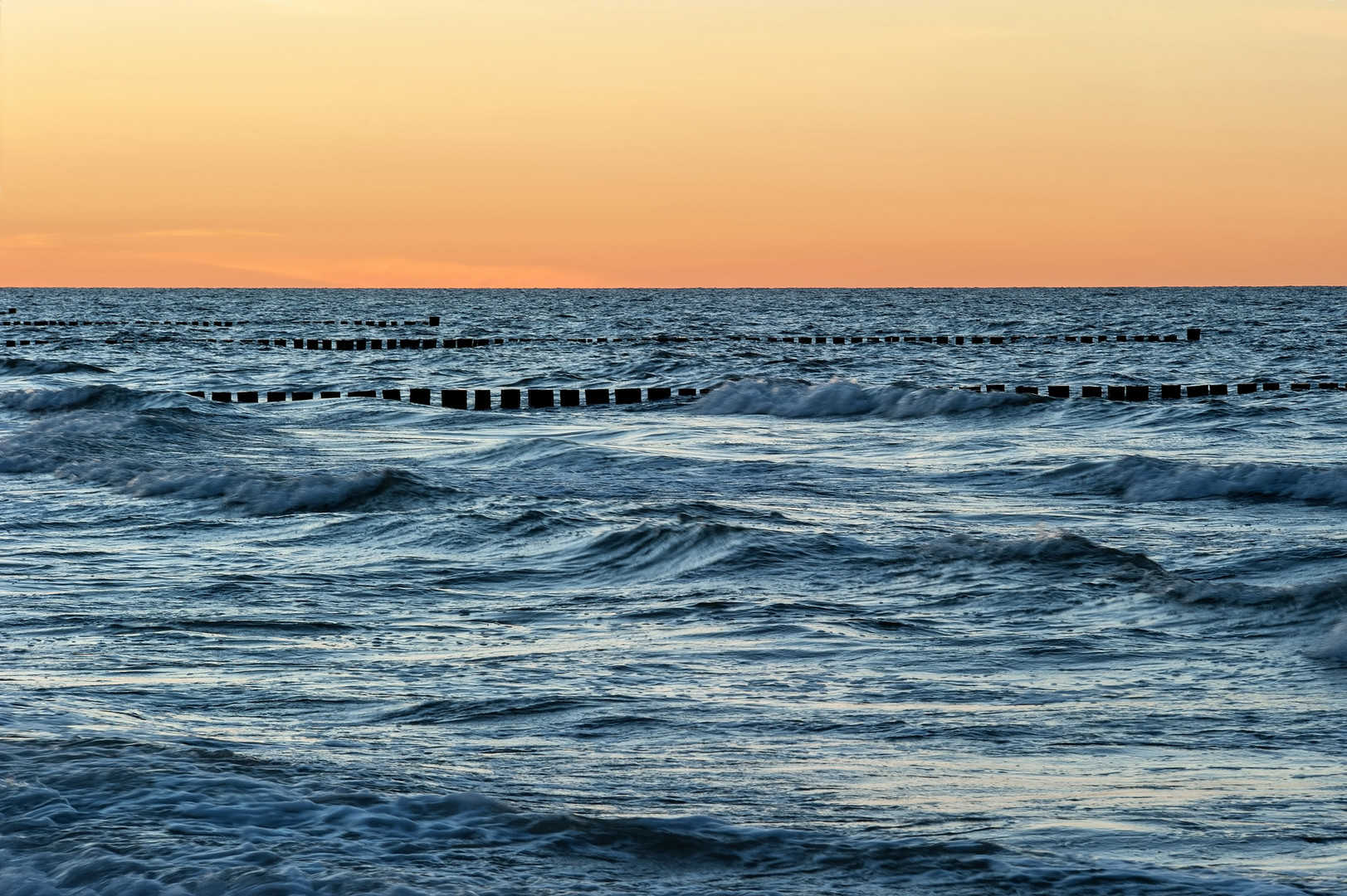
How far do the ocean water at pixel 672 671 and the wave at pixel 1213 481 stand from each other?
64 mm

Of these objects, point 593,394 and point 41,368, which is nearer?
point 593,394

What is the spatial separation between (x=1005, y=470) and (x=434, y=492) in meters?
5.86

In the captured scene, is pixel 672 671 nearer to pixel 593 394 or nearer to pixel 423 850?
pixel 423 850

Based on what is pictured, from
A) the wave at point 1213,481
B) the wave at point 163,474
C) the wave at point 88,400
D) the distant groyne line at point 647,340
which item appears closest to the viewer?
the wave at point 163,474

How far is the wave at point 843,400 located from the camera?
79.6 feet

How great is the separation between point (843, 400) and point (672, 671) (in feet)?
63.1

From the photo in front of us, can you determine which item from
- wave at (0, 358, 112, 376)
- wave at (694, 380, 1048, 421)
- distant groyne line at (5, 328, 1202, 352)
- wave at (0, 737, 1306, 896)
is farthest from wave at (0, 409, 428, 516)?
distant groyne line at (5, 328, 1202, 352)

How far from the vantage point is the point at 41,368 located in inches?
1388

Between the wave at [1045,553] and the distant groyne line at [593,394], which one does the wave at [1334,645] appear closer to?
the wave at [1045,553]

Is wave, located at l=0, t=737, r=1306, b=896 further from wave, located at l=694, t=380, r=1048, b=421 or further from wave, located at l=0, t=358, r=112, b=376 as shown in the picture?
wave, located at l=0, t=358, r=112, b=376

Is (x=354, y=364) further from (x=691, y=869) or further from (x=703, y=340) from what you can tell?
(x=691, y=869)

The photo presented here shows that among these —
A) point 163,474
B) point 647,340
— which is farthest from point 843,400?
point 647,340

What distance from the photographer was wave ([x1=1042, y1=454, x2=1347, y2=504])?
13.5 metres

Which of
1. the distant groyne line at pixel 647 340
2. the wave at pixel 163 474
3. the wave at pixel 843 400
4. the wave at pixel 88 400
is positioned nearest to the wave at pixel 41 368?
the wave at pixel 88 400
